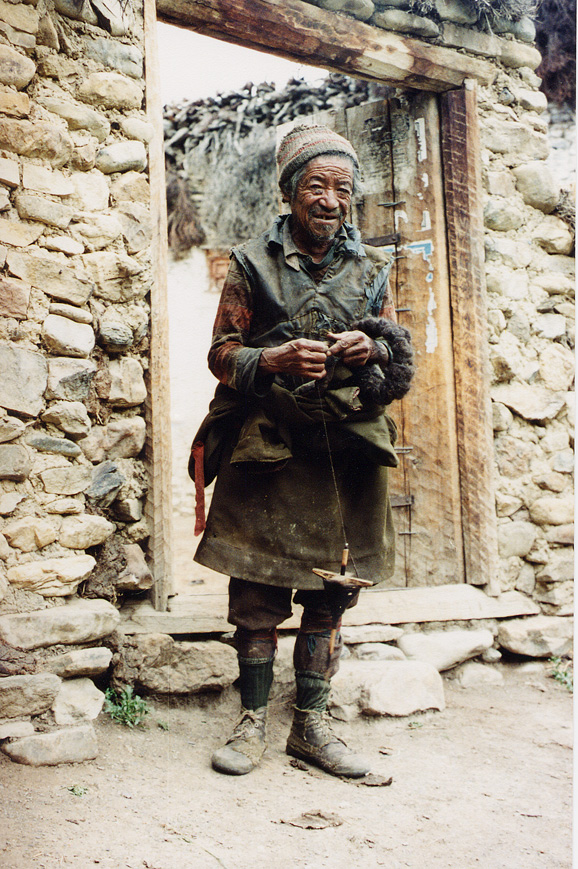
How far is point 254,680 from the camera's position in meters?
2.49

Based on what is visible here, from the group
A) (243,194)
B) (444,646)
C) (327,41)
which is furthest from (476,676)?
(243,194)

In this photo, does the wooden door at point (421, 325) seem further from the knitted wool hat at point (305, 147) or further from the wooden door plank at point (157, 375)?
the knitted wool hat at point (305, 147)

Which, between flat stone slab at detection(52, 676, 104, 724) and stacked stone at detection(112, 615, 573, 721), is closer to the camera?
flat stone slab at detection(52, 676, 104, 724)

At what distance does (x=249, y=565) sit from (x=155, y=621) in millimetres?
744

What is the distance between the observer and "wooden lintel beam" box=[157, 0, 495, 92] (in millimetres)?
3100

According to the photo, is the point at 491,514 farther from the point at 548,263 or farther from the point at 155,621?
the point at 155,621

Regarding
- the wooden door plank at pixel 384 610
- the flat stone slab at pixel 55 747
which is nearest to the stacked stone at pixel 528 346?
the wooden door plank at pixel 384 610

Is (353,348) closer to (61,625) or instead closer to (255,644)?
(255,644)

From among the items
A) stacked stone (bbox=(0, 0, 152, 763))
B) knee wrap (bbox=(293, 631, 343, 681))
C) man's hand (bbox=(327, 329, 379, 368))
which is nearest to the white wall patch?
stacked stone (bbox=(0, 0, 152, 763))

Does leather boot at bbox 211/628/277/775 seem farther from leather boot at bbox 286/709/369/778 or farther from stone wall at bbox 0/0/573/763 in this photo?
stone wall at bbox 0/0/573/763

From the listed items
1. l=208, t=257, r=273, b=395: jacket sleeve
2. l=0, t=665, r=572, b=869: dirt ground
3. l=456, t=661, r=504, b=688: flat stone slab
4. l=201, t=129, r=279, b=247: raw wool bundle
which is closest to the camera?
l=0, t=665, r=572, b=869: dirt ground

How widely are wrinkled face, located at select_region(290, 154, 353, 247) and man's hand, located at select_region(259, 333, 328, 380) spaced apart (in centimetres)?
44

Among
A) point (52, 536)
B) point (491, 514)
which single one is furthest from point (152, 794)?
point (491, 514)

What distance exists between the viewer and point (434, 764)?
2660 millimetres
